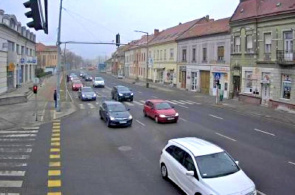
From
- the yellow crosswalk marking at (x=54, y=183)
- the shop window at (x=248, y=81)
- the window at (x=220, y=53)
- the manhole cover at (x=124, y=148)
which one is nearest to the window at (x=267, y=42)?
the shop window at (x=248, y=81)

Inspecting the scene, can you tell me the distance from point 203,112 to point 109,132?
1166 cm

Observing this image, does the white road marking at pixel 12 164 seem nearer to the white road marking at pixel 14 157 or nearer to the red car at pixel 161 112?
the white road marking at pixel 14 157

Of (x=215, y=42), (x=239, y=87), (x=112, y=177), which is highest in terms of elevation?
(x=215, y=42)

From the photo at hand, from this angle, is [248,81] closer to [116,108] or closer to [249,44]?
[249,44]

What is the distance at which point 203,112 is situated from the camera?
1205 inches

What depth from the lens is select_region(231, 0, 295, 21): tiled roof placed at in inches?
1271

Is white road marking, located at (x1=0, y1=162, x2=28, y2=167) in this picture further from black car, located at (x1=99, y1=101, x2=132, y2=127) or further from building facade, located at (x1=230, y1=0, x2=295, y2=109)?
building facade, located at (x1=230, y1=0, x2=295, y2=109)

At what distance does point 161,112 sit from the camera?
24391 mm

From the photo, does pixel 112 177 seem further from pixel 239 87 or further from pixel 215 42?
pixel 215 42

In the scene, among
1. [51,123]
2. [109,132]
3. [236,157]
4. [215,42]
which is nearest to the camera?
[236,157]

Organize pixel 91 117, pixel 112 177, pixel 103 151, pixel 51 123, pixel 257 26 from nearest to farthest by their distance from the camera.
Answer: pixel 112 177
pixel 103 151
pixel 51 123
pixel 91 117
pixel 257 26

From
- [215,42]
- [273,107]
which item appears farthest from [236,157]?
[215,42]

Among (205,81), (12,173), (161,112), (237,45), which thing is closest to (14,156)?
(12,173)

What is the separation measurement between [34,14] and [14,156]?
318 inches
